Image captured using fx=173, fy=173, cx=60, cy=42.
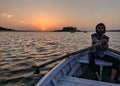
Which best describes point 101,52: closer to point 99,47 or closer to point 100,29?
point 99,47

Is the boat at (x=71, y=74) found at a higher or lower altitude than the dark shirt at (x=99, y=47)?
lower

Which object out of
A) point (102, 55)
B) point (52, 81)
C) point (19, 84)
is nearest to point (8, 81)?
point (19, 84)

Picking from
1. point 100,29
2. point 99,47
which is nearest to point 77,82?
point 99,47

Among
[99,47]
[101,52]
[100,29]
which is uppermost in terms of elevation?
[100,29]

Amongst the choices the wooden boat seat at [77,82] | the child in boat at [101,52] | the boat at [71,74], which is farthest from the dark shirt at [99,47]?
the wooden boat seat at [77,82]

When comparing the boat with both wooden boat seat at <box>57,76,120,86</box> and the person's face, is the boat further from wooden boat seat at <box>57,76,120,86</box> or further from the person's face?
the person's face

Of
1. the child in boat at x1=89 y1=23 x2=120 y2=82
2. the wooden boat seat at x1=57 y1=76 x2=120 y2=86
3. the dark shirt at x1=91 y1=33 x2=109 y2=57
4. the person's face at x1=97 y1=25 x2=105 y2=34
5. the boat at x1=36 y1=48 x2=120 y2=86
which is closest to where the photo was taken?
the boat at x1=36 y1=48 x2=120 y2=86

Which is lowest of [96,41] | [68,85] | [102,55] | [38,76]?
[38,76]

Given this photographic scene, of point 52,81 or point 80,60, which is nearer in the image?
point 52,81

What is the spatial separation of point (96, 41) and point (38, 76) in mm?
4077

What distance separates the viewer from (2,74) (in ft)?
30.9

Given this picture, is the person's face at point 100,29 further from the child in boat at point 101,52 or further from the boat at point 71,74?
the boat at point 71,74

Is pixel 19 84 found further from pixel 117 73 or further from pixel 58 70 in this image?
pixel 117 73

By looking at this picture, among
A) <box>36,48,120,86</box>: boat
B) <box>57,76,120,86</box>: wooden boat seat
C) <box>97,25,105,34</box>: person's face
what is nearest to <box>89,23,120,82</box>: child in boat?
<box>97,25,105,34</box>: person's face
